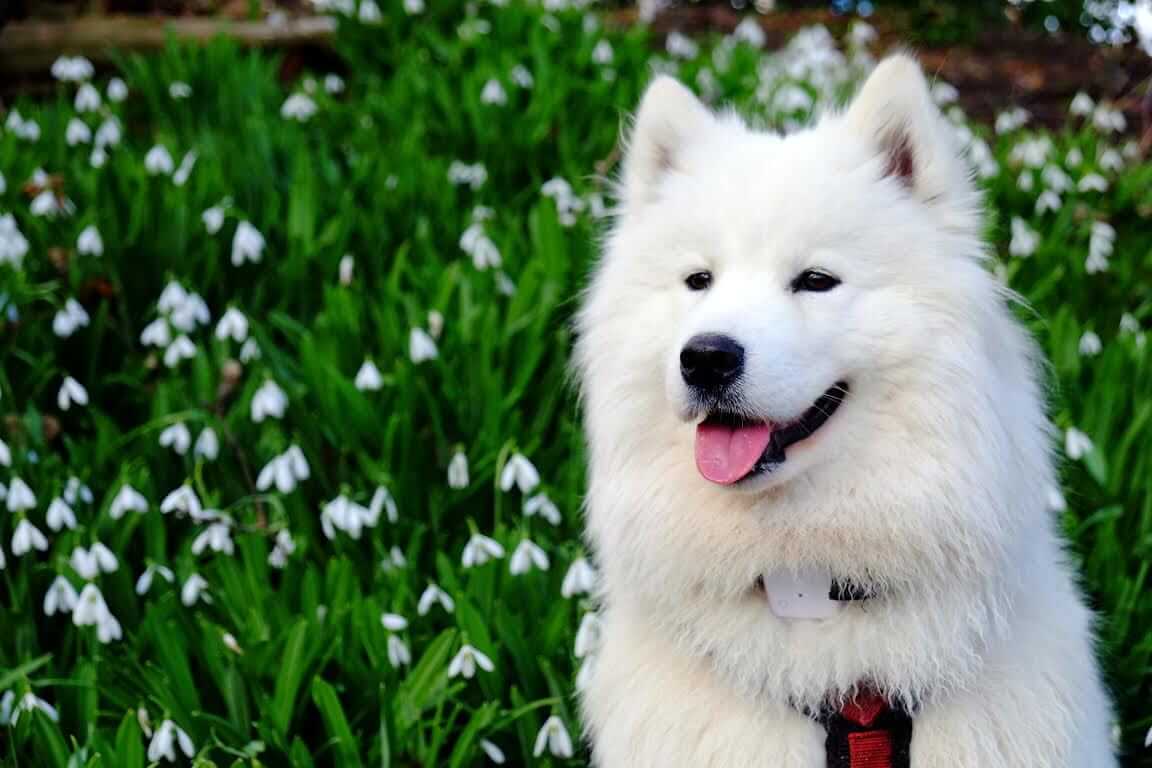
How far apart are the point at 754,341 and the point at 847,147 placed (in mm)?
448

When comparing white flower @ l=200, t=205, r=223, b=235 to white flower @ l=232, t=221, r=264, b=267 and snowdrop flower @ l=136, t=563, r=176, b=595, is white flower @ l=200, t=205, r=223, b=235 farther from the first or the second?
snowdrop flower @ l=136, t=563, r=176, b=595

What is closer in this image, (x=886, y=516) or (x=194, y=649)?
(x=886, y=516)

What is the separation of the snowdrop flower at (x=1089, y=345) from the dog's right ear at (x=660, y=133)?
6.67 ft

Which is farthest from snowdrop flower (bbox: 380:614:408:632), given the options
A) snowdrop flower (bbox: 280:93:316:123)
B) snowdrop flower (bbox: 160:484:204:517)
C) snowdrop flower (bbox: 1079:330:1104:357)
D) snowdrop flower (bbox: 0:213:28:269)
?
snowdrop flower (bbox: 280:93:316:123)

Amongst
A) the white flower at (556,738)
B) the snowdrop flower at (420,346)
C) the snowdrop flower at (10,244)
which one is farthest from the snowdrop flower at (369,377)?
the snowdrop flower at (10,244)

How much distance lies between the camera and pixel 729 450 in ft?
6.89

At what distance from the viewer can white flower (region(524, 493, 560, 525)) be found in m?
3.25

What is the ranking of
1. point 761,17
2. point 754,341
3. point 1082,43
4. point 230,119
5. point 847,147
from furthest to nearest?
point 761,17
point 1082,43
point 230,119
point 847,147
point 754,341

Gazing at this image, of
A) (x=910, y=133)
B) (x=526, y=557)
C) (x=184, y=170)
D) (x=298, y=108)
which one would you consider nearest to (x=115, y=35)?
(x=298, y=108)

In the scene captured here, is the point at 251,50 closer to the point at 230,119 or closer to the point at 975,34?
the point at 230,119

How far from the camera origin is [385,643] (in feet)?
9.60

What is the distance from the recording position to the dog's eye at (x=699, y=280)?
2.26m

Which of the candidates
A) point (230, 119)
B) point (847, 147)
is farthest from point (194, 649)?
point (230, 119)

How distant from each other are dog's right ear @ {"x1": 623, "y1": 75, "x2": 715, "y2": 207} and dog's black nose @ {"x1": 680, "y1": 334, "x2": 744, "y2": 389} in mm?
501
